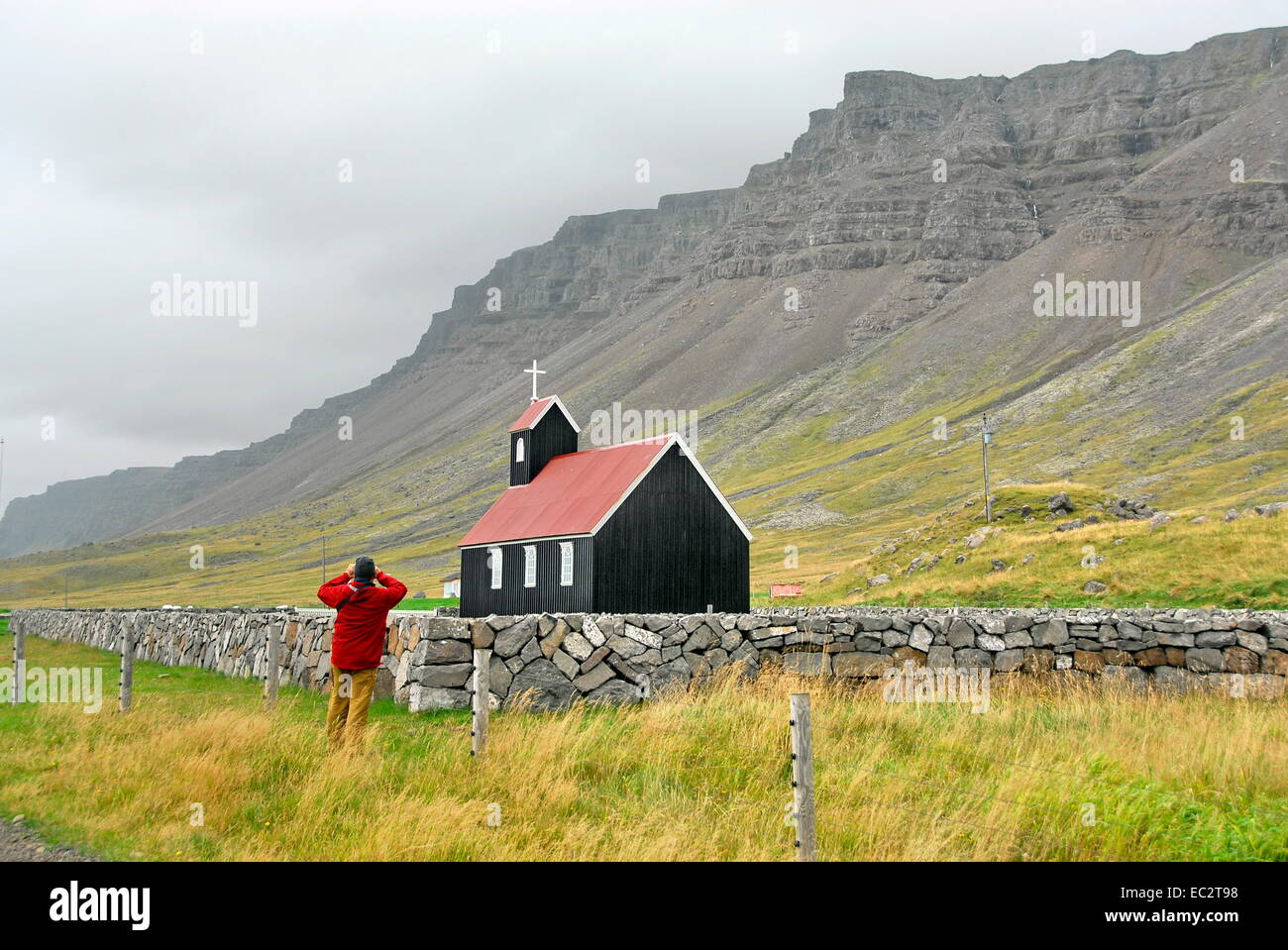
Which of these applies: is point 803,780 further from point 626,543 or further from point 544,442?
point 544,442

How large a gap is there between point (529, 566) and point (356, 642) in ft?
69.1

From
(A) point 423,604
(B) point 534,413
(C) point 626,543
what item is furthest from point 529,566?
(A) point 423,604

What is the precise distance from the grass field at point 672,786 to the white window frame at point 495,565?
20.3 m

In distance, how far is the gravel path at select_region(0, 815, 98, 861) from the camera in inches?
328

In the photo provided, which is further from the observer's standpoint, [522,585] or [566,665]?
[522,585]

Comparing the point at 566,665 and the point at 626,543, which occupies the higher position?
the point at 626,543

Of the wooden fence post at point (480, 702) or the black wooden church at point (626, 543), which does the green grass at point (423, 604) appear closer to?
the black wooden church at point (626, 543)

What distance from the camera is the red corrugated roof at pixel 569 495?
3092cm

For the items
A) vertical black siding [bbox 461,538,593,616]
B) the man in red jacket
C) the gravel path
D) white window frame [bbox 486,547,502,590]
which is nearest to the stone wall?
the man in red jacket

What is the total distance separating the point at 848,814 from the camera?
9.08 metres

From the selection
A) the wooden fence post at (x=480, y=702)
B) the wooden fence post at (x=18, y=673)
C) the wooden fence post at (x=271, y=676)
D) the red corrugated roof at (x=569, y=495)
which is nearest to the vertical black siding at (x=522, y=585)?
the red corrugated roof at (x=569, y=495)

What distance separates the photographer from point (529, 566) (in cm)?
3294
